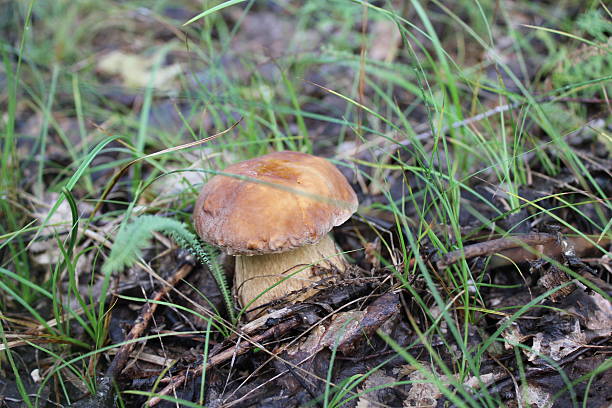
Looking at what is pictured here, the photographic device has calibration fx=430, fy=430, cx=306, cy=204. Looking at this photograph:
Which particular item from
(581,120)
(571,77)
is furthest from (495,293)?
(571,77)

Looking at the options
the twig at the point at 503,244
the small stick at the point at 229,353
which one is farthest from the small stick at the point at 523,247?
the small stick at the point at 229,353

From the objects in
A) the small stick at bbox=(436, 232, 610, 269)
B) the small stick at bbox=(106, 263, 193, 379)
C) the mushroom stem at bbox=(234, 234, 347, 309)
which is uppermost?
the small stick at bbox=(436, 232, 610, 269)

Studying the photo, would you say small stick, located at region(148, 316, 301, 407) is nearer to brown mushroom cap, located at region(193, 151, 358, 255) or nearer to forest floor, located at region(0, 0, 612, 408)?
forest floor, located at region(0, 0, 612, 408)

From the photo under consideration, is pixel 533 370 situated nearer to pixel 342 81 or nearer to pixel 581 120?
pixel 581 120

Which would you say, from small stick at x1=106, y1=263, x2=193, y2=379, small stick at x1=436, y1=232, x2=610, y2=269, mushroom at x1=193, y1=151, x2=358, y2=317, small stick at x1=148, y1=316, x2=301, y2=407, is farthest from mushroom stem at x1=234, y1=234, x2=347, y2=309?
small stick at x1=436, y1=232, x2=610, y2=269

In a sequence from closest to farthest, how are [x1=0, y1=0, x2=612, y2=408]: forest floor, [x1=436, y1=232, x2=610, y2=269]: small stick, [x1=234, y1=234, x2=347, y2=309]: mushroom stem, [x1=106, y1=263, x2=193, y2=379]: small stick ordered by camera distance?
[x1=0, y1=0, x2=612, y2=408]: forest floor, [x1=436, y1=232, x2=610, y2=269]: small stick, [x1=106, y1=263, x2=193, y2=379]: small stick, [x1=234, y1=234, x2=347, y2=309]: mushroom stem

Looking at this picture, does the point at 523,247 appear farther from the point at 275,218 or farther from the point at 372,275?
the point at 275,218

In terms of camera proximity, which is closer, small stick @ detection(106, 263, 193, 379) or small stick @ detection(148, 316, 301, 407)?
small stick @ detection(148, 316, 301, 407)

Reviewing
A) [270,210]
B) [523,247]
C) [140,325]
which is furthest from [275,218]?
[523,247]
